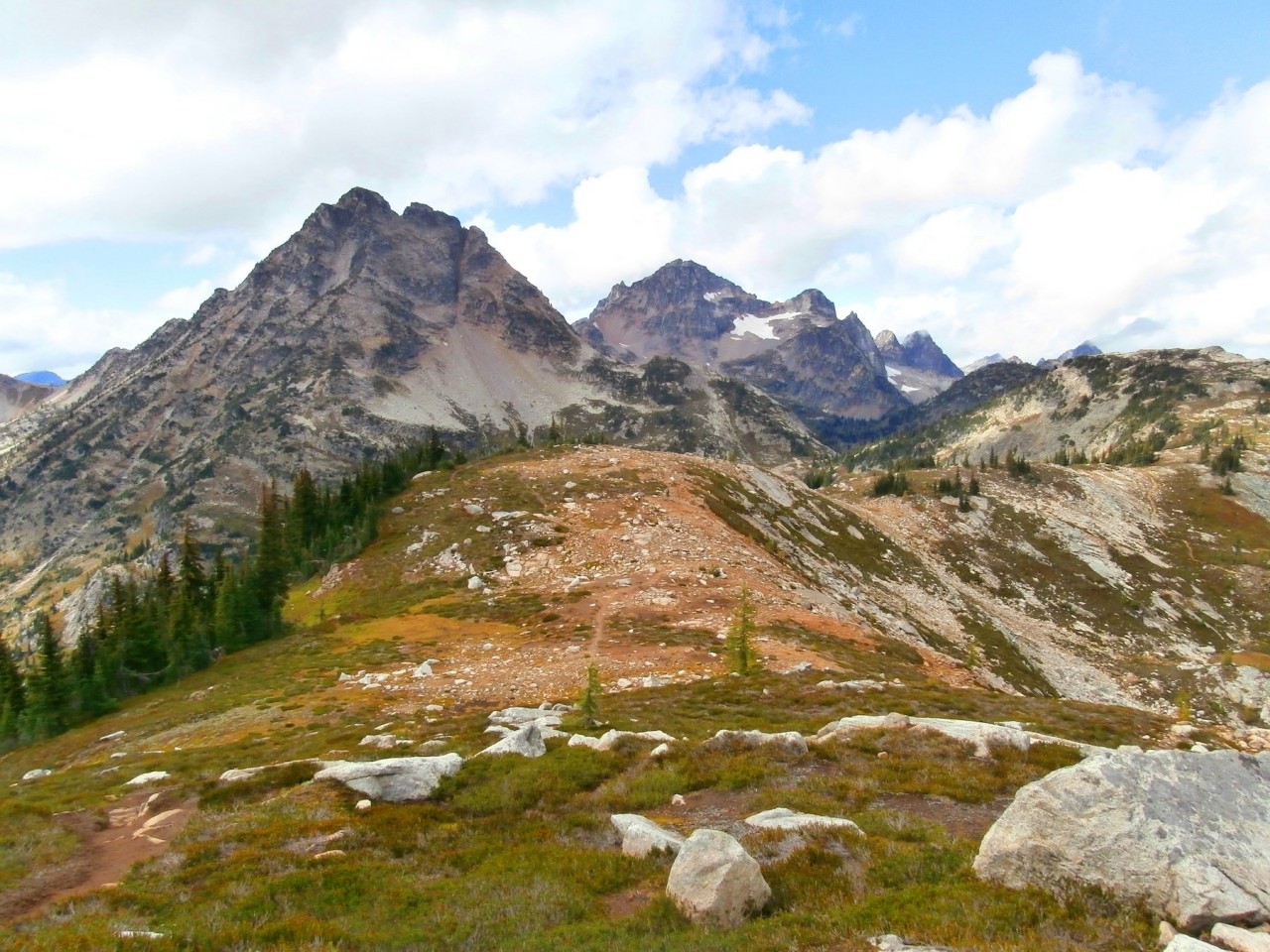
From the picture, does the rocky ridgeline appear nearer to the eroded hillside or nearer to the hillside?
the hillside

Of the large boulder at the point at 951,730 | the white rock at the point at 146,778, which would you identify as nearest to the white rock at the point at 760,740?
the large boulder at the point at 951,730

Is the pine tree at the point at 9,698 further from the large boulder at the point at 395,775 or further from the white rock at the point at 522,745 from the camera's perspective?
the white rock at the point at 522,745

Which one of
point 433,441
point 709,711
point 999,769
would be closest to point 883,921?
point 999,769

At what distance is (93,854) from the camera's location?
16047 millimetres

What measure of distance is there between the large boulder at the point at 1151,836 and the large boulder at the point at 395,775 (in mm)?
14016

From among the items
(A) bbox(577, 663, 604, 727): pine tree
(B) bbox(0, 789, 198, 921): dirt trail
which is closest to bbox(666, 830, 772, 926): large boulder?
(B) bbox(0, 789, 198, 921): dirt trail

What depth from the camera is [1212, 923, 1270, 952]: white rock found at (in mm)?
8258

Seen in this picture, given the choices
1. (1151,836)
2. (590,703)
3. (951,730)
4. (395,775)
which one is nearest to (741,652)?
(590,703)

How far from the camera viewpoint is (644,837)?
13.9m

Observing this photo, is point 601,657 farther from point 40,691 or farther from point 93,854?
point 40,691

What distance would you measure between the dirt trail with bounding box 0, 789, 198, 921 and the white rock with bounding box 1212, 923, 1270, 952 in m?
19.3

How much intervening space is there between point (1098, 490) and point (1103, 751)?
139583mm

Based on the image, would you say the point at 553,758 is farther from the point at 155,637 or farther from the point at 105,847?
the point at 155,637

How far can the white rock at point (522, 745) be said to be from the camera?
20.8 metres
